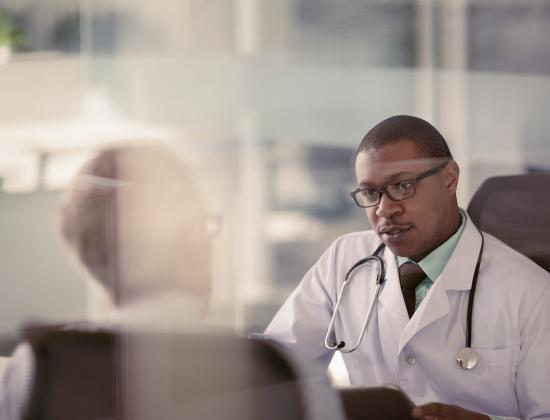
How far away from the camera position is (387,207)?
49.9 inches

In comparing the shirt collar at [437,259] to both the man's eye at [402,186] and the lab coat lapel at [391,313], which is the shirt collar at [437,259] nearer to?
the lab coat lapel at [391,313]

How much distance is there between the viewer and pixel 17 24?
3.99ft

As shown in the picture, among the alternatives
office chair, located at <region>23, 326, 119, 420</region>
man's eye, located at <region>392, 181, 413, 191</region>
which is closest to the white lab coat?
man's eye, located at <region>392, 181, 413, 191</region>

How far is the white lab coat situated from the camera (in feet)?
4.13

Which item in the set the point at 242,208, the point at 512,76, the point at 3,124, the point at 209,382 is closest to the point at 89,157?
the point at 3,124

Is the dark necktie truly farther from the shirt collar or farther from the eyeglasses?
the eyeglasses

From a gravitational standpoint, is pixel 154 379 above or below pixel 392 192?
below

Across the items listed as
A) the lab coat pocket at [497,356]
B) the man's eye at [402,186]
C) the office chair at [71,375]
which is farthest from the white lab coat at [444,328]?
the office chair at [71,375]

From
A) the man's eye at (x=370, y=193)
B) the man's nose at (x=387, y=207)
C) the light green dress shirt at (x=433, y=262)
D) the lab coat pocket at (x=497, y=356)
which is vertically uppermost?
the man's eye at (x=370, y=193)

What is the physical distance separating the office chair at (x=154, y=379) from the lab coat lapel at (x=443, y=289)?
22 cm

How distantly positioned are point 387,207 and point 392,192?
0.09ft

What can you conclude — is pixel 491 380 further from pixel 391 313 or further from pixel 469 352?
pixel 391 313

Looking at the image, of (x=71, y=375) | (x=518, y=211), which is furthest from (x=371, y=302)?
(x=71, y=375)

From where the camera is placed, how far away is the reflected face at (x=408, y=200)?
4.15ft
